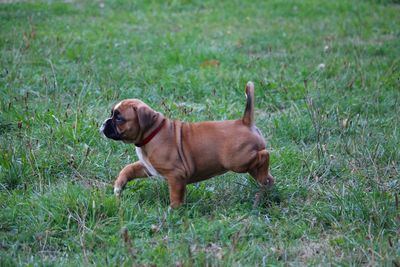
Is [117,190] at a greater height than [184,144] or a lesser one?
lesser

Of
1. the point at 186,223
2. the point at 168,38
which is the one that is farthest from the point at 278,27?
the point at 186,223

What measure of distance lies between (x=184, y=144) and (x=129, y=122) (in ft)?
1.49

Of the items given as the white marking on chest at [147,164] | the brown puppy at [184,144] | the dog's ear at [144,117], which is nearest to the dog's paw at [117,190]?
the brown puppy at [184,144]

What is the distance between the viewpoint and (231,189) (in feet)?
18.3

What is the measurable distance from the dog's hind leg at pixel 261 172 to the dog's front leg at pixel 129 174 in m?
0.85

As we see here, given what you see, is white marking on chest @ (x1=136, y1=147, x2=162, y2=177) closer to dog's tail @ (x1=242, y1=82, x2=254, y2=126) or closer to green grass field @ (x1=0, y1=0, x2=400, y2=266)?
green grass field @ (x1=0, y1=0, x2=400, y2=266)

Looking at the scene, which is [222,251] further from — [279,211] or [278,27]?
[278,27]

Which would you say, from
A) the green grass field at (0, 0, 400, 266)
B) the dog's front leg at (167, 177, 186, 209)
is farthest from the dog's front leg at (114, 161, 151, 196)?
the dog's front leg at (167, 177, 186, 209)

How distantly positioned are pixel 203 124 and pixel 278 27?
21.3 ft

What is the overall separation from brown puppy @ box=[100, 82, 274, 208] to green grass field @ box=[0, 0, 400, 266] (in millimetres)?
282

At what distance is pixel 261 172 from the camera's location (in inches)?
211

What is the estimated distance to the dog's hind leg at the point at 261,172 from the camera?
5.25m

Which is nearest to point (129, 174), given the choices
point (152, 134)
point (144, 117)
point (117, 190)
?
point (117, 190)

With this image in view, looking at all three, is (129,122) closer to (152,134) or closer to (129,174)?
(152,134)
